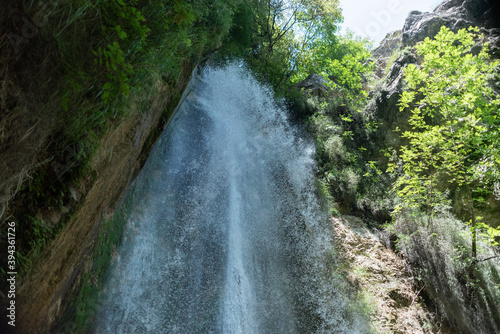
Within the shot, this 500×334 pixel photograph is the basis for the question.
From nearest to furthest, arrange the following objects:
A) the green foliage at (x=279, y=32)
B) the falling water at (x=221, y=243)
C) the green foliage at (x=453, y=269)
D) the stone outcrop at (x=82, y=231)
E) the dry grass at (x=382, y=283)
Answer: the stone outcrop at (x=82, y=231)
the falling water at (x=221, y=243)
the green foliage at (x=453, y=269)
the dry grass at (x=382, y=283)
the green foliage at (x=279, y=32)

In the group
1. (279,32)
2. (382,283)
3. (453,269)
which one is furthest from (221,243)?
(279,32)

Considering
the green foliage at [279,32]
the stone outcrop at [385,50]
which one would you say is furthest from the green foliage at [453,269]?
the stone outcrop at [385,50]

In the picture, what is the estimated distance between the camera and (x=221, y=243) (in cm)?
670

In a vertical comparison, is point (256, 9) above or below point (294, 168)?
above

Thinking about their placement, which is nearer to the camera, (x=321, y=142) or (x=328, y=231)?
(x=328, y=231)

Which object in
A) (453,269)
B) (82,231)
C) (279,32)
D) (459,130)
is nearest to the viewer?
(82,231)

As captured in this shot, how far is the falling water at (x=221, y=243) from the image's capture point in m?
5.52

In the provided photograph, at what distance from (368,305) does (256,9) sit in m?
11.4

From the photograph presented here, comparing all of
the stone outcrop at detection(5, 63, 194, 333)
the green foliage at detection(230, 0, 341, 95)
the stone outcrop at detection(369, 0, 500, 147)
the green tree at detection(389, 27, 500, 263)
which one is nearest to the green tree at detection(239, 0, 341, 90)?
the green foliage at detection(230, 0, 341, 95)

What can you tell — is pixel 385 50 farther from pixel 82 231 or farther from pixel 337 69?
pixel 82 231

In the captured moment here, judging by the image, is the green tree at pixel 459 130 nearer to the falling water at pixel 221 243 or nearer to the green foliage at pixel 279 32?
the falling water at pixel 221 243

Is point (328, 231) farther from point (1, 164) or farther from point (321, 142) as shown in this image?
point (1, 164)

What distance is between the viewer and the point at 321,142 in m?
10.3

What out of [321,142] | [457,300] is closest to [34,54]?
[457,300]
